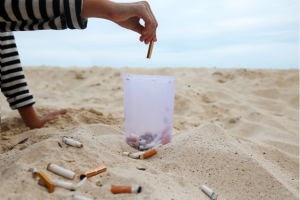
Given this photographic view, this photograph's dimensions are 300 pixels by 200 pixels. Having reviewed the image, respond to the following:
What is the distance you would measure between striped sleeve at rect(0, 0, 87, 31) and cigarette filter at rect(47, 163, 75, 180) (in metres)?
0.54

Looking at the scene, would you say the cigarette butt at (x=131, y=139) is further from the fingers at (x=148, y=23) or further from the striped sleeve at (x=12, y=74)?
the striped sleeve at (x=12, y=74)

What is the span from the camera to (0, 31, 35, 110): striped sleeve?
173cm

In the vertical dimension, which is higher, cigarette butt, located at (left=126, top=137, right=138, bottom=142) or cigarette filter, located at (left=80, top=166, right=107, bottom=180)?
cigarette butt, located at (left=126, top=137, right=138, bottom=142)

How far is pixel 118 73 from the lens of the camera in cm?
464

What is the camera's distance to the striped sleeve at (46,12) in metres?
0.85

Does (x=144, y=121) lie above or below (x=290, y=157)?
above

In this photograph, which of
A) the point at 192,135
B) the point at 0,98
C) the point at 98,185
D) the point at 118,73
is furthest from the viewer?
the point at 118,73

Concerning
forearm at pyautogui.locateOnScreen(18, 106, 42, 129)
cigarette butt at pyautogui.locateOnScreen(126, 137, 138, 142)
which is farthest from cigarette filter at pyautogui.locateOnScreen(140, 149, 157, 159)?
forearm at pyautogui.locateOnScreen(18, 106, 42, 129)

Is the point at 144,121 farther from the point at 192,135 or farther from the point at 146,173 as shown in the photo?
the point at 146,173

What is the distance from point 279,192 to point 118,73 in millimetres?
3958

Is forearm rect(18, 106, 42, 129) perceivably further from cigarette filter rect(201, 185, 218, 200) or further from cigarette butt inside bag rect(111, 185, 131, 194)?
cigarette filter rect(201, 185, 218, 200)

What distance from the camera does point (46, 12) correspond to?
0.87 meters

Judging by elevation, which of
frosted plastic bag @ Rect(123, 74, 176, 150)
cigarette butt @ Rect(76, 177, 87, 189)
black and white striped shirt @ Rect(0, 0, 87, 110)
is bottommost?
cigarette butt @ Rect(76, 177, 87, 189)

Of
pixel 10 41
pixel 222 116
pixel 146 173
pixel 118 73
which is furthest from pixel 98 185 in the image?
pixel 118 73
